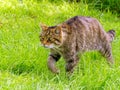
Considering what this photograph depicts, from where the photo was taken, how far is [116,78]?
5828mm

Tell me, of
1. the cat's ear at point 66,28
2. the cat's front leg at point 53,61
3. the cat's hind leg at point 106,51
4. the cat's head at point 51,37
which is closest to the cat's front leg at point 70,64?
the cat's front leg at point 53,61

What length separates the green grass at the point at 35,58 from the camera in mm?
5695

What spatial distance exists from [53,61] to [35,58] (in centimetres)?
27

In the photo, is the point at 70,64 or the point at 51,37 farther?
the point at 70,64

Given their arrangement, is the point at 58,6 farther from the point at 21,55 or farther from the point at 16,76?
the point at 16,76

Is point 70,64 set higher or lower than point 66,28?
lower

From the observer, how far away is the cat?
6.19 m

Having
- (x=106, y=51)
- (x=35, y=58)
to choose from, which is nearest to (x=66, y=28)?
(x=35, y=58)

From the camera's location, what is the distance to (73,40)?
6453mm

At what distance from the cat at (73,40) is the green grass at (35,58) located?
14 cm

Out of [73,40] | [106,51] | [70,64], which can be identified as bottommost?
[106,51]

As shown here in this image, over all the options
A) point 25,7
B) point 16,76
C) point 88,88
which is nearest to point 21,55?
point 16,76

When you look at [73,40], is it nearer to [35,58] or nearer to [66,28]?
[66,28]

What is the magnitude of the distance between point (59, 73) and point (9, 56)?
2.51 feet
